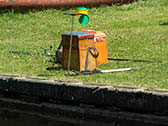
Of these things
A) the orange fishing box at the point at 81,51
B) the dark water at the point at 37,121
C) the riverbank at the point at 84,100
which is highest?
the orange fishing box at the point at 81,51

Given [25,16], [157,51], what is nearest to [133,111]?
[157,51]

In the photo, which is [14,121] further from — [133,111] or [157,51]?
[157,51]

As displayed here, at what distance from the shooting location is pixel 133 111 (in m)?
9.15

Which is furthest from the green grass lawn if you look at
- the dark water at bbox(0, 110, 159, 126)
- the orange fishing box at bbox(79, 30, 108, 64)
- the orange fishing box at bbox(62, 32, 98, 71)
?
the dark water at bbox(0, 110, 159, 126)

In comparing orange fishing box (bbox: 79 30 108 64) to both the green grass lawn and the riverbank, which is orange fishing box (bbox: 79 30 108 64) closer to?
the green grass lawn

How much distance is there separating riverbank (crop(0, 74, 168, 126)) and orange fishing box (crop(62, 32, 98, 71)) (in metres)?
1.36

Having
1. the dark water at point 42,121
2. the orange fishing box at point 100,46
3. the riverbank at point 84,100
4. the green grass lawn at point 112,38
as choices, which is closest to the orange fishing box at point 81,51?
the green grass lawn at point 112,38

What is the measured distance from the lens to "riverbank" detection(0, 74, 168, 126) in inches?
347

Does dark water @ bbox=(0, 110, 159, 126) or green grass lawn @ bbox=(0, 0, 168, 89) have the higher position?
green grass lawn @ bbox=(0, 0, 168, 89)

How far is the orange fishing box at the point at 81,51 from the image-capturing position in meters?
11.3

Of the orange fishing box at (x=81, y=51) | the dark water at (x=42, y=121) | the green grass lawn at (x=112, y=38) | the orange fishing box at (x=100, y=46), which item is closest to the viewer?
the dark water at (x=42, y=121)

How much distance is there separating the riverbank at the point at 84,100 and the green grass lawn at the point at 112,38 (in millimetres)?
582

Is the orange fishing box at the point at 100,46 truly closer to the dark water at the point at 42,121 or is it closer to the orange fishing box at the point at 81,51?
the orange fishing box at the point at 81,51

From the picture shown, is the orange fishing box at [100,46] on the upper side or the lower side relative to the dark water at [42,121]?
upper
